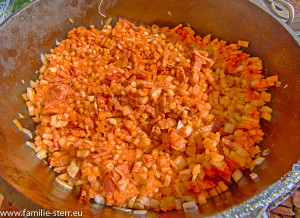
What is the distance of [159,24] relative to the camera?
2.54m

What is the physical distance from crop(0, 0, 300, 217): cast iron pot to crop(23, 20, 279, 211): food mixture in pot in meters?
0.08

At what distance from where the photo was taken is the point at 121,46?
2.23 meters

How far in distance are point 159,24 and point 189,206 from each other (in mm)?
1884

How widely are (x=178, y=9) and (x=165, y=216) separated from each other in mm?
1962

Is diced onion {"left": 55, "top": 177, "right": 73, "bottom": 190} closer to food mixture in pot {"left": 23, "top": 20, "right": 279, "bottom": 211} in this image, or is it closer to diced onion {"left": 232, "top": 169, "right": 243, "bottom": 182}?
food mixture in pot {"left": 23, "top": 20, "right": 279, "bottom": 211}

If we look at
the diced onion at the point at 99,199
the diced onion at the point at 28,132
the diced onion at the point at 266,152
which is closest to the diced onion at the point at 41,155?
the diced onion at the point at 28,132

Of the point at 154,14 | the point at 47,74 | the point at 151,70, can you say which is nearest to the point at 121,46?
the point at 151,70

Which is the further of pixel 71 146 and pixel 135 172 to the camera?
pixel 71 146

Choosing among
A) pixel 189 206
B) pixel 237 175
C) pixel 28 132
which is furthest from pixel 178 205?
pixel 28 132

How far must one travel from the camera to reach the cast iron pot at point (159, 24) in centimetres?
129

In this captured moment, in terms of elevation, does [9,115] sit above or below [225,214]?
below

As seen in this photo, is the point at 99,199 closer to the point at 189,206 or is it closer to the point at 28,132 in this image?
the point at 189,206

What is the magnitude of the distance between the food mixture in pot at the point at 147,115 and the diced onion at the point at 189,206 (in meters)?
0.04

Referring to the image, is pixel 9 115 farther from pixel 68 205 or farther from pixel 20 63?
pixel 68 205
